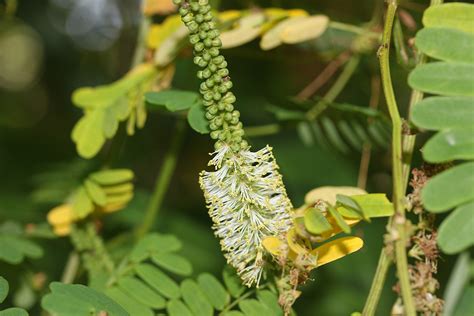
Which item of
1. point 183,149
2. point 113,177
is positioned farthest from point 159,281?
point 183,149

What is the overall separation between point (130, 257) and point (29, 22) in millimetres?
1986

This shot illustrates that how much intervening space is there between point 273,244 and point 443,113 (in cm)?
20

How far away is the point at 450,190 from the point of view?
1.84 feet

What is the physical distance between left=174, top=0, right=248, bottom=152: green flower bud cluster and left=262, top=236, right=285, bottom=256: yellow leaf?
0.09 m

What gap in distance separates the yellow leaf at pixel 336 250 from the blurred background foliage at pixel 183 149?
0.45 m

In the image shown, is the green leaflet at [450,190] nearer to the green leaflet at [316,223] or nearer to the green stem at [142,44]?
the green leaflet at [316,223]

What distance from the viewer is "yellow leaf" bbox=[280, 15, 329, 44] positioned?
0.92 m

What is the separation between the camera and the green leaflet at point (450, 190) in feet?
1.82

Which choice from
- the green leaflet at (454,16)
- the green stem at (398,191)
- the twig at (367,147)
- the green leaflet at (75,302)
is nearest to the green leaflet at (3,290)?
the green leaflet at (75,302)

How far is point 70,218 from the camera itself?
3.43 feet

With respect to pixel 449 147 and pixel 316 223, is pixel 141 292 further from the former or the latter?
pixel 449 147

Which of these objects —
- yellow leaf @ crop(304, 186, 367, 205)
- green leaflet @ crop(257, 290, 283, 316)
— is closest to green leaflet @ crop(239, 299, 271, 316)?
green leaflet @ crop(257, 290, 283, 316)

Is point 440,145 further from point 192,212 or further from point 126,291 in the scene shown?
point 192,212

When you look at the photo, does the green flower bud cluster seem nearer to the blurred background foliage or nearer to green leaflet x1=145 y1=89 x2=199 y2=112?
green leaflet x1=145 y1=89 x2=199 y2=112
